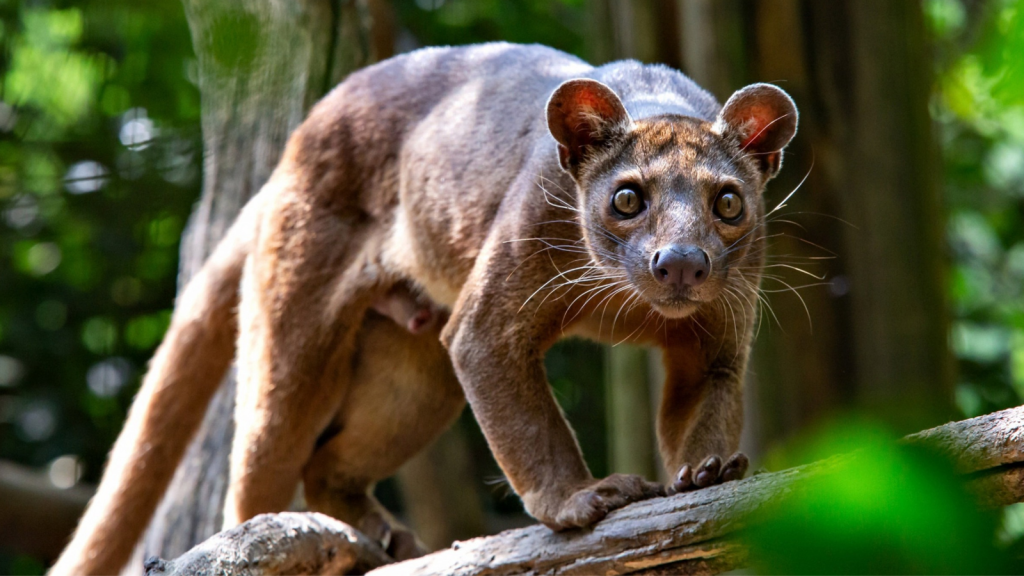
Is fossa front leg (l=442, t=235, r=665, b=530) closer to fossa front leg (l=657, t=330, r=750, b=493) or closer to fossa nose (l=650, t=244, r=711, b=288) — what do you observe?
fossa front leg (l=657, t=330, r=750, b=493)

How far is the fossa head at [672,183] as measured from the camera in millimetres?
3068

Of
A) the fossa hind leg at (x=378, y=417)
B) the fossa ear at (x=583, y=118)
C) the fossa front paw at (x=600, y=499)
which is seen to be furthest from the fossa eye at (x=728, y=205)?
the fossa hind leg at (x=378, y=417)

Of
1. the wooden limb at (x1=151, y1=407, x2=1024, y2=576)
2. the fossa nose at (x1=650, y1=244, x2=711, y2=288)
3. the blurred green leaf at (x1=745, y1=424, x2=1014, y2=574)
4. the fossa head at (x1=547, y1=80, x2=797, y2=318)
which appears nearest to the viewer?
the blurred green leaf at (x1=745, y1=424, x2=1014, y2=574)

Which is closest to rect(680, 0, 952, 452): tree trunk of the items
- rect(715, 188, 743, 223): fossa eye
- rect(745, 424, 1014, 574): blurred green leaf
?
rect(715, 188, 743, 223): fossa eye

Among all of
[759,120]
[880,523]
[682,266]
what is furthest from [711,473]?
[880,523]

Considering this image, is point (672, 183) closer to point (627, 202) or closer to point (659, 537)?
point (627, 202)

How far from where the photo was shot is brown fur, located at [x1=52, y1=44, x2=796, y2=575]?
3.35m

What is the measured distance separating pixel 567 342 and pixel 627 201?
395 cm

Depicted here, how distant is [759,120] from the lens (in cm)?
346

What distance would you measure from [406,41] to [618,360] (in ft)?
7.92

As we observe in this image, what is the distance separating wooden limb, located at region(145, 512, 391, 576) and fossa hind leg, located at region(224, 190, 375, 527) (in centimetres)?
69

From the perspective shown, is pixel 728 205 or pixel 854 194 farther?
pixel 854 194

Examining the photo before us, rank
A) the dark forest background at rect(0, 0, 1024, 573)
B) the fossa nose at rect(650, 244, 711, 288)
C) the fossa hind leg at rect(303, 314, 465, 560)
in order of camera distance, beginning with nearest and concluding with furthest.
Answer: the fossa nose at rect(650, 244, 711, 288) < the fossa hind leg at rect(303, 314, 465, 560) < the dark forest background at rect(0, 0, 1024, 573)

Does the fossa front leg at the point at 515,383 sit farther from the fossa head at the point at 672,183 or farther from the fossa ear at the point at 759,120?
the fossa ear at the point at 759,120
